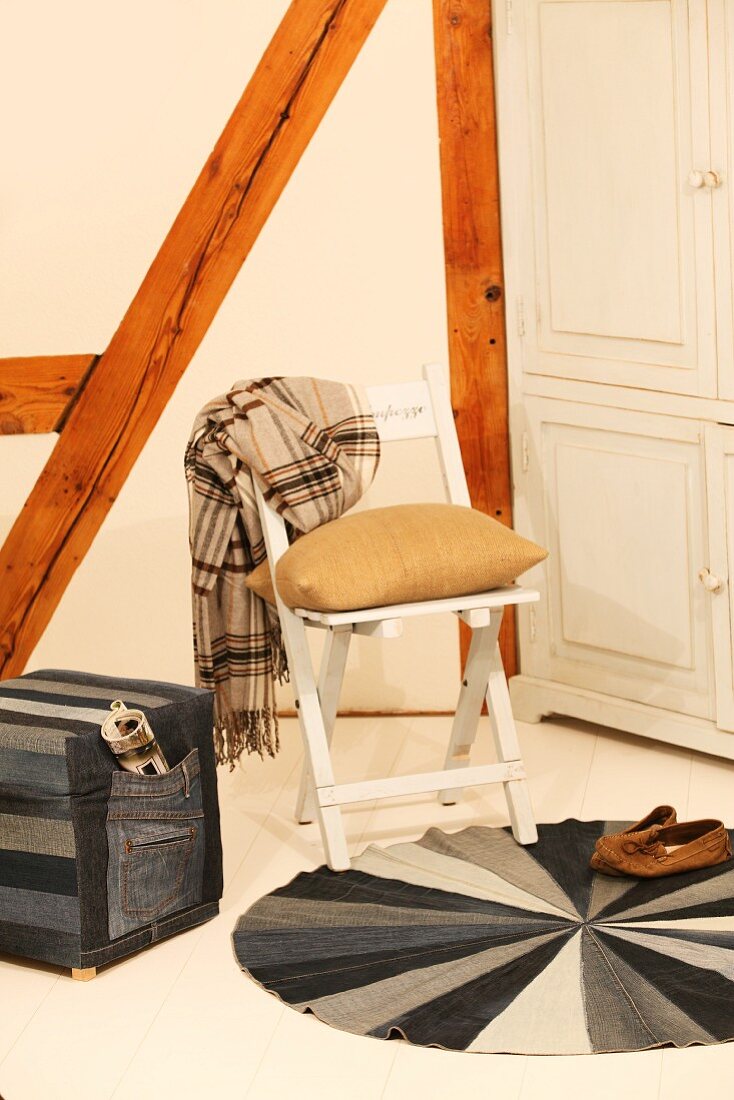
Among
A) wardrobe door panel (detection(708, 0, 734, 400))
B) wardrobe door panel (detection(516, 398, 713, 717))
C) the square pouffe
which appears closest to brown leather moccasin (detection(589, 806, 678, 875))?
wardrobe door panel (detection(516, 398, 713, 717))

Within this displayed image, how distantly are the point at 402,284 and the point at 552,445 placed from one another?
544 mm

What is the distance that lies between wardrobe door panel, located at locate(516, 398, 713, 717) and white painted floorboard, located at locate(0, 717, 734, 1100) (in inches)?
12.0

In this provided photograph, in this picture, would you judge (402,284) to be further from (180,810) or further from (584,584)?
(180,810)

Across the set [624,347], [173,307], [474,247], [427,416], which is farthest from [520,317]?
→ [173,307]

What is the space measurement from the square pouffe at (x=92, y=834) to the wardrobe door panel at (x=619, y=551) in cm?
120

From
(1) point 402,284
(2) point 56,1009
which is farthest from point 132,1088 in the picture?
(1) point 402,284

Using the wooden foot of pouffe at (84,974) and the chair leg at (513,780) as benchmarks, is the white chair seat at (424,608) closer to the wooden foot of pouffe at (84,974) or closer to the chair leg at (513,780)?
the chair leg at (513,780)

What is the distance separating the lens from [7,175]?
377 cm

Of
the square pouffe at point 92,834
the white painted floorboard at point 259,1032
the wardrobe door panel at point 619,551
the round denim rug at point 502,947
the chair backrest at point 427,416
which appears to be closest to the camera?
the white painted floorboard at point 259,1032

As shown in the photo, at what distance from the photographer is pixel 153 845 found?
8.67 feet

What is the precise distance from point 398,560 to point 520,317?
1.04 meters

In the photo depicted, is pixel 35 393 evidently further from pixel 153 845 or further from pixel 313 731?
pixel 153 845

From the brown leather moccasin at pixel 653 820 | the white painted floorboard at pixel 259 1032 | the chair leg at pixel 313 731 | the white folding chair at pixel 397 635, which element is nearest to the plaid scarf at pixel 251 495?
the white folding chair at pixel 397 635

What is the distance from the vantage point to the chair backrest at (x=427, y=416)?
316 cm
